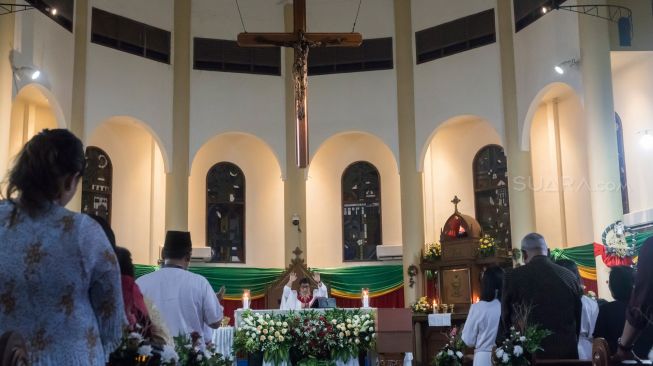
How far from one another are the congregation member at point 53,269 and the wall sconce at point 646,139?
1313 cm

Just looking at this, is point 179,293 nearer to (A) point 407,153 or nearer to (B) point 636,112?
(B) point 636,112

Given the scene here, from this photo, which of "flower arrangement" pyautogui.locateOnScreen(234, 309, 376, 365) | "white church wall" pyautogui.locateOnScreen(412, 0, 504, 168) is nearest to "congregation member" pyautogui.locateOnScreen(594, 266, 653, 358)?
"flower arrangement" pyautogui.locateOnScreen(234, 309, 376, 365)

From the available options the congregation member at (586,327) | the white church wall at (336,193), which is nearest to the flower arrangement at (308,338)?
the congregation member at (586,327)

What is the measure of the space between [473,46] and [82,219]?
15205mm

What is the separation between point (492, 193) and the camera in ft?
57.8

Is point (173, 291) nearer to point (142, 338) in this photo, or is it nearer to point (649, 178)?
point (142, 338)

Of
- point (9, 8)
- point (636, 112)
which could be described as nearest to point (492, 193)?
point (636, 112)

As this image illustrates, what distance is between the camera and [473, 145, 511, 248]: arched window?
56.1 ft

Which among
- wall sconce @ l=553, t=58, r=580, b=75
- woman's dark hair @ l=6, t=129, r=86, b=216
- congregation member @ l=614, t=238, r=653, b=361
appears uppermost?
wall sconce @ l=553, t=58, r=580, b=75

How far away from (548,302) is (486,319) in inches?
37.5

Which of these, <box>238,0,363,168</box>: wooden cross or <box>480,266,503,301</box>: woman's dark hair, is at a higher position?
<box>238,0,363,168</box>: wooden cross

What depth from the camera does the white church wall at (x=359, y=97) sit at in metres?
17.7

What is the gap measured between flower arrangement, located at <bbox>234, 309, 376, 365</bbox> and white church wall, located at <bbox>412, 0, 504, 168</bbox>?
7.18 m

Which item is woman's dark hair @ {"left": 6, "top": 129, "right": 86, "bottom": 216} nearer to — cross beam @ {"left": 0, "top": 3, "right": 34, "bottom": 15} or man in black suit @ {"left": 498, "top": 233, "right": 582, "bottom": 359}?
man in black suit @ {"left": 498, "top": 233, "right": 582, "bottom": 359}
